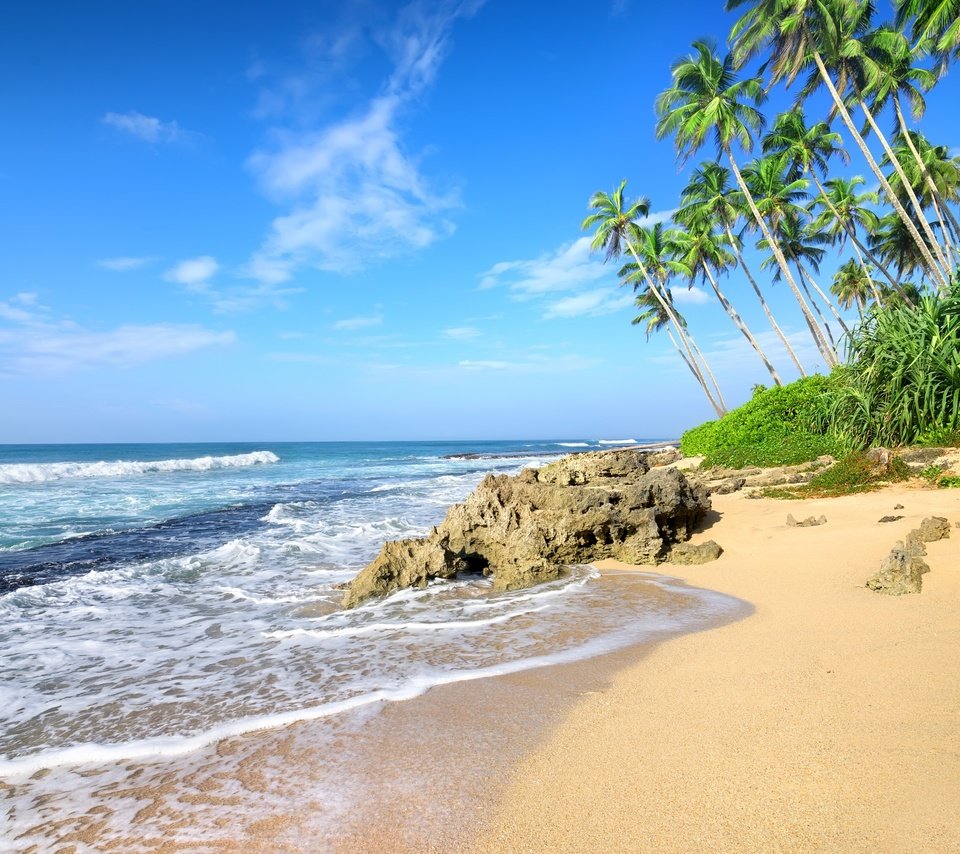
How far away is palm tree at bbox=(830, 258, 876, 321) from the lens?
39794mm

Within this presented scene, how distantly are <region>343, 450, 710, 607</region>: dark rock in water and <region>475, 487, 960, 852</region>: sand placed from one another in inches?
107

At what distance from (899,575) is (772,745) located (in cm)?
335

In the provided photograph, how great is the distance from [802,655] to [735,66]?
83.7 ft

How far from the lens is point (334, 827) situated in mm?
2338

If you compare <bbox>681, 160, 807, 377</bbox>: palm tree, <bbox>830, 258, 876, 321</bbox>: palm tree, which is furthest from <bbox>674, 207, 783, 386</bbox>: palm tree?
<bbox>830, 258, 876, 321</bbox>: palm tree

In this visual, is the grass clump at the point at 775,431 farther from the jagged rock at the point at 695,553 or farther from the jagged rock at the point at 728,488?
the jagged rock at the point at 695,553

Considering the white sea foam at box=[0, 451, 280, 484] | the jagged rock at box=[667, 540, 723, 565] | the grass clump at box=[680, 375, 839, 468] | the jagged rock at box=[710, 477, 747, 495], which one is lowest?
the white sea foam at box=[0, 451, 280, 484]

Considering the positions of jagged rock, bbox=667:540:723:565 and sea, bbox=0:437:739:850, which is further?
jagged rock, bbox=667:540:723:565

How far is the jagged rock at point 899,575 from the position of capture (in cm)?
488

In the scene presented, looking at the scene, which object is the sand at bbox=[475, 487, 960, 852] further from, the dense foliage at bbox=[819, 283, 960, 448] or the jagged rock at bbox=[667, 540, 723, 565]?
the dense foliage at bbox=[819, 283, 960, 448]

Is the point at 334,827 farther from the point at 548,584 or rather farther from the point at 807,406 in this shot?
the point at 807,406

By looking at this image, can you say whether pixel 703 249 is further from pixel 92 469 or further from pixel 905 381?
pixel 92 469

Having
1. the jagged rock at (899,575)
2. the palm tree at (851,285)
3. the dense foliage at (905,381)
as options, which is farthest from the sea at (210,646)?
the palm tree at (851,285)

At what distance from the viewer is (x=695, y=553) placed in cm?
→ 717
